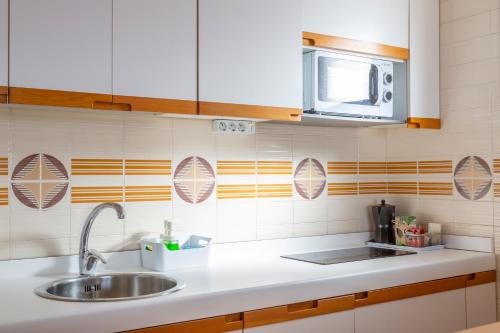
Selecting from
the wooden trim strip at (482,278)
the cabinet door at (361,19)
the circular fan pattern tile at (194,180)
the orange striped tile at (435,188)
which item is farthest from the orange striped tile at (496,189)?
the circular fan pattern tile at (194,180)

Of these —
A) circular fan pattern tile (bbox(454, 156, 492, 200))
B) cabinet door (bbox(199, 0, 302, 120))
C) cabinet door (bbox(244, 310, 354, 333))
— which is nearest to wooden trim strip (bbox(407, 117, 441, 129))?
circular fan pattern tile (bbox(454, 156, 492, 200))

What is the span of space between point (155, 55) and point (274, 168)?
103 centimetres

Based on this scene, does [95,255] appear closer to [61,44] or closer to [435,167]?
[61,44]

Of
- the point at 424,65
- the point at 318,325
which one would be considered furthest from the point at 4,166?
the point at 424,65

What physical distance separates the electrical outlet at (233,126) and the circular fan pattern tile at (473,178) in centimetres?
119

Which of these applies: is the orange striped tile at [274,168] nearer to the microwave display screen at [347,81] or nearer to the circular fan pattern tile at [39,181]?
the microwave display screen at [347,81]

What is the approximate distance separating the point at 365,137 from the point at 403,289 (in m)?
1.11

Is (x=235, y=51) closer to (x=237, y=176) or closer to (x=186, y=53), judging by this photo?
(x=186, y=53)

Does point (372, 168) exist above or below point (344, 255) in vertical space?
→ above

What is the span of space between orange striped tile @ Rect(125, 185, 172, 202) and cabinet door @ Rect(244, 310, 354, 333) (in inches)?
32.5

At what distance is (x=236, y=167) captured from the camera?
2943 mm

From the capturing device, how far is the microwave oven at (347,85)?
275 centimetres

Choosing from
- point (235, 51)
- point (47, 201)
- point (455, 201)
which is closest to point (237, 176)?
point (235, 51)

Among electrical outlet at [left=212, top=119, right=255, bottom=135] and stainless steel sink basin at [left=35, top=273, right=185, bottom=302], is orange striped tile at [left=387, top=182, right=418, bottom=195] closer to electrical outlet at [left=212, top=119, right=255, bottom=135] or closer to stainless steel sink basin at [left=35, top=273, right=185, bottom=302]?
electrical outlet at [left=212, top=119, right=255, bottom=135]
